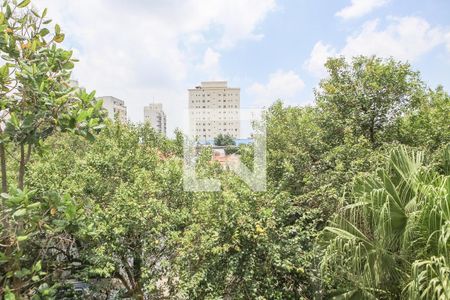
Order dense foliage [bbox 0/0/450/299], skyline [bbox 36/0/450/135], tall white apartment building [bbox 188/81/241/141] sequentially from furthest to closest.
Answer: tall white apartment building [bbox 188/81/241/141] < skyline [bbox 36/0/450/135] < dense foliage [bbox 0/0/450/299]

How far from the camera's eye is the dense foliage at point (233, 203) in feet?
7.34

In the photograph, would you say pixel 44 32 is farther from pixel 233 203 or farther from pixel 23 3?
pixel 233 203

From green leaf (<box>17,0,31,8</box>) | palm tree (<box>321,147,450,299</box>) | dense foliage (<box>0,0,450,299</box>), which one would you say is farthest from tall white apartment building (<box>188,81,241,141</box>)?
green leaf (<box>17,0,31,8</box>)

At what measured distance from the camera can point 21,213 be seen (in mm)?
1775

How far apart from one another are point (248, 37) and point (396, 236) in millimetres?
4460

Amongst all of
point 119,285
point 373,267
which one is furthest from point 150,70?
point 373,267

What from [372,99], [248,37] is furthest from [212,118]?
[372,99]

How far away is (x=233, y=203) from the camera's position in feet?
13.1

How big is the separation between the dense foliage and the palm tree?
0.04 feet

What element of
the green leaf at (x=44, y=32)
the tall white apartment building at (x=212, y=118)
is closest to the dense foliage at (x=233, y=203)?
the green leaf at (x=44, y=32)

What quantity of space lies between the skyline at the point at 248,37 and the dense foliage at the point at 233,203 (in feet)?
1.98

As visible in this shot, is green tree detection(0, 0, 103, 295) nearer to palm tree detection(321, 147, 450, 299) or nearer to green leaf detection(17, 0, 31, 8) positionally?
green leaf detection(17, 0, 31, 8)

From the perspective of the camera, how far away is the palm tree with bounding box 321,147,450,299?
8.68 ft

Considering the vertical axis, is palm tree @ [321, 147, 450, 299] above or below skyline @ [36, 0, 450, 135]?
below
